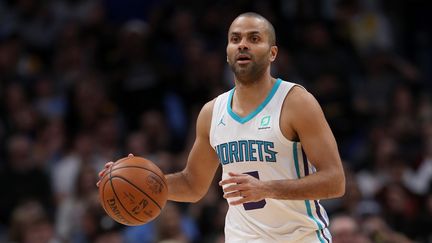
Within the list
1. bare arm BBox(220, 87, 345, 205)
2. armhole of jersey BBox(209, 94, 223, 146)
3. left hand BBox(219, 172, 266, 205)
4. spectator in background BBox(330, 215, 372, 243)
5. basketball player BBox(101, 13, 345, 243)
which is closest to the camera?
left hand BBox(219, 172, 266, 205)

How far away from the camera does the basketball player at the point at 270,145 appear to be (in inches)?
245

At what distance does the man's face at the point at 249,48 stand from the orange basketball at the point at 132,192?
0.92 m

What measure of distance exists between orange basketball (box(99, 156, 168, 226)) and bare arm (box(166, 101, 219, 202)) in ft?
1.28

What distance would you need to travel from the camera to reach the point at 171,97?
12.6 metres

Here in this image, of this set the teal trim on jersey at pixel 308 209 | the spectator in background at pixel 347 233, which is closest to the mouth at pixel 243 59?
the teal trim on jersey at pixel 308 209

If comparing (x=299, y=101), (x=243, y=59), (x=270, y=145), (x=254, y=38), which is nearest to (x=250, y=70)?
(x=243, y=59)

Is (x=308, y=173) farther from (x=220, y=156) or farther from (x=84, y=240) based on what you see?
(x=84, y=240)

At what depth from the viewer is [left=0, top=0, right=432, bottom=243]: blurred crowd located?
10734 mm

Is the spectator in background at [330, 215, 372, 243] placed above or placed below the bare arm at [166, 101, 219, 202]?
below

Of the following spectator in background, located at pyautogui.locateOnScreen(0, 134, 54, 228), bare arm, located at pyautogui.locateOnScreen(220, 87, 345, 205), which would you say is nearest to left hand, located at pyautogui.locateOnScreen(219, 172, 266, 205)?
bare arm, located at pyautogui.locateOnScreen(220, 87, 345, 205)

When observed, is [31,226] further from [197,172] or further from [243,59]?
[243,59]

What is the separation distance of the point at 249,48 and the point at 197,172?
111 cm

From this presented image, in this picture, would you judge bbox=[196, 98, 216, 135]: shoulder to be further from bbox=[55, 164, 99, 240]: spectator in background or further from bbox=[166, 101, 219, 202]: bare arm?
bbox=[55, 164, 99, 240]: spectator in background

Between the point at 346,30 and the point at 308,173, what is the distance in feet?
23.7
